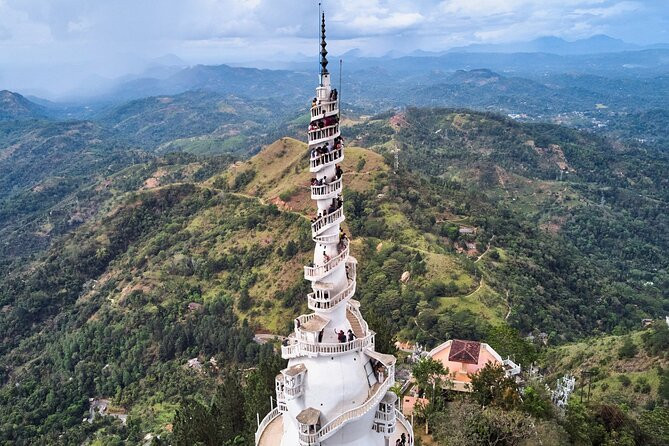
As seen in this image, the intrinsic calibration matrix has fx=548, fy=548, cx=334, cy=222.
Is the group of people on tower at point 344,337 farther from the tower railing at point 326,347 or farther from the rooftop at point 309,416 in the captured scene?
the rooftop at point 309,416

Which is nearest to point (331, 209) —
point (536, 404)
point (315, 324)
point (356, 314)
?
point (315, 324)

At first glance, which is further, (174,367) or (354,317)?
(174,367)

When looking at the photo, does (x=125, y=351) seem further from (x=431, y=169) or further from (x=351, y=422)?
(x=431, y=169)

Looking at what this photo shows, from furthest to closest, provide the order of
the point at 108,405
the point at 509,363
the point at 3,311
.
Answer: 1. the point at 3,311
2. the point at 108,405
3. the point at 509,363

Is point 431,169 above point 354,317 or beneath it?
beneath

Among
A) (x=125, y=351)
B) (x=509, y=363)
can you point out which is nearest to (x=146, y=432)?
(x=125, y=351)

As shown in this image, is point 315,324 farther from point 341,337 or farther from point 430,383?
point 430,383

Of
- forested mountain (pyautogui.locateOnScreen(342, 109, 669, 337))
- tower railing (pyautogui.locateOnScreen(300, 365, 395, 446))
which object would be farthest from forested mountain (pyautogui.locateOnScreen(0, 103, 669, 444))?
tower railing (pyautogui.locateOnScreen(300, 365, 395, 446))

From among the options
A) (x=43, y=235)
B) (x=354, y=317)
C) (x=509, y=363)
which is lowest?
(x=43, y=235)
